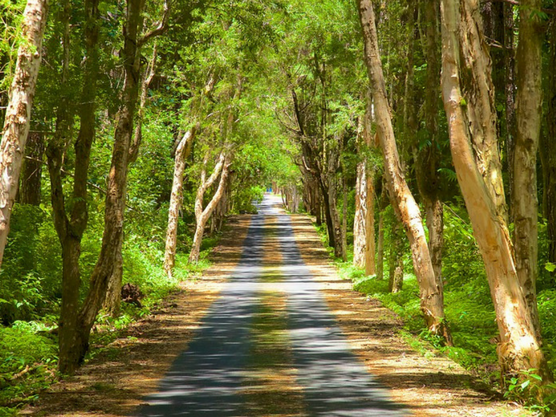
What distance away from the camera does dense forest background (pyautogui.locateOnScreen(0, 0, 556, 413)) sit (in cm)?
1052

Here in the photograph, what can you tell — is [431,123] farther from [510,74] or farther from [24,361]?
[24,361]

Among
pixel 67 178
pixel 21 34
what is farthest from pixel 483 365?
pixel 67 178

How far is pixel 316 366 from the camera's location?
41.8ft

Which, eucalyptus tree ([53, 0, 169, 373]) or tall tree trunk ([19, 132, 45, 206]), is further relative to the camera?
tall tree trunk ([19, 132, 45, 206])

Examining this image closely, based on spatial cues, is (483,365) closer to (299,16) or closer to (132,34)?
(132,34)

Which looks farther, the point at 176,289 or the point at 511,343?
the point at 176,289

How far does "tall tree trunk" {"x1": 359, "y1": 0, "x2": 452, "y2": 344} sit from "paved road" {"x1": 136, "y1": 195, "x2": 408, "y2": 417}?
1.95 metres

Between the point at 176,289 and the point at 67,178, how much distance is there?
6.40 m

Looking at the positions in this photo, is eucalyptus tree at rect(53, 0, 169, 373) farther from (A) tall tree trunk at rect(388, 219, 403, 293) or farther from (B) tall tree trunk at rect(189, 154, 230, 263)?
(B) tall tree trunk at rect(189, 154, 230, 263)

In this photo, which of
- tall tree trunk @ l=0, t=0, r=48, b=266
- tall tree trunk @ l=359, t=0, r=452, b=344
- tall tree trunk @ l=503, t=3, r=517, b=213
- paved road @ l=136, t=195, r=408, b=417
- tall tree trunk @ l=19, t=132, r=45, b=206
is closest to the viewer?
tall tree trunk @ l=0, t=0, r=48, b=266

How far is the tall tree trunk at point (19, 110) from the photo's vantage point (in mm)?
8250

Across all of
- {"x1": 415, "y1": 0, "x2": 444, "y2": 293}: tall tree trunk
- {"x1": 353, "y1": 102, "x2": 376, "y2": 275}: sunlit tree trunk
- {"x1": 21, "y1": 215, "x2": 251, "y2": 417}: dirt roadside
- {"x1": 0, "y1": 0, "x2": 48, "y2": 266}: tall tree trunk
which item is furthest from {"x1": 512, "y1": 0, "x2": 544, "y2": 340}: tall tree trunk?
{"x1": 353, "y1": 102, "x2": 376, "y2": 275}: sunlit tree trunk

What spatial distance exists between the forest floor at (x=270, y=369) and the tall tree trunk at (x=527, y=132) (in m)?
2.29

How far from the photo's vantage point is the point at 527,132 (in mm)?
11375
